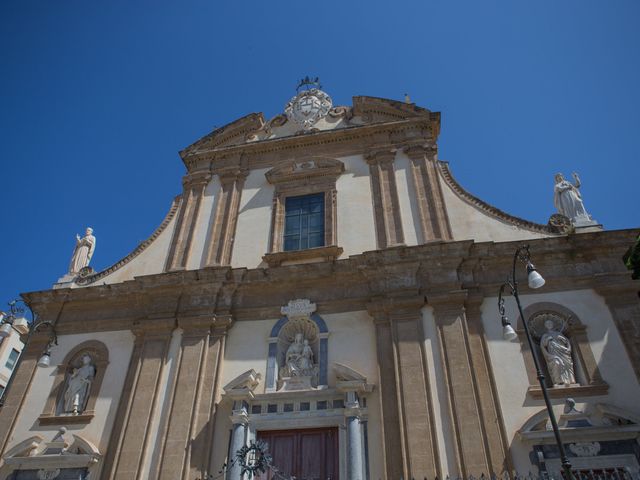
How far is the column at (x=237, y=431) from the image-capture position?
10883 millimetres

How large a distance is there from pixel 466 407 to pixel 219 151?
11.4m

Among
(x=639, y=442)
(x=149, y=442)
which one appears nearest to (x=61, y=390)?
(x=149, y=442)

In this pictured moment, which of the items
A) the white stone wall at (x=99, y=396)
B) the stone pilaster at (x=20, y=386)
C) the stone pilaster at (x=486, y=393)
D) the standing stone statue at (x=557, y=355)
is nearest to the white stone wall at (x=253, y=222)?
the white stone wall at (x=99, y=396)

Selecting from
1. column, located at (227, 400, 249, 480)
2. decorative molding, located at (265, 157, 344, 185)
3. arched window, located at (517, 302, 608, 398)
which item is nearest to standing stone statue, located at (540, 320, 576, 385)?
arched window, located at (517, 302, 608, 398)

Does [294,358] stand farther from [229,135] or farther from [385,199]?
[229,135]

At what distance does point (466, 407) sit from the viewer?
10.9m

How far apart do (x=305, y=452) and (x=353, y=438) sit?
45.6 inches

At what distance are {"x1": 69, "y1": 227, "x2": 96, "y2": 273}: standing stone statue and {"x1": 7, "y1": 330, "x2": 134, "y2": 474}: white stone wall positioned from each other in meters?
2.56

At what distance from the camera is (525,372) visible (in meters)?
11.2

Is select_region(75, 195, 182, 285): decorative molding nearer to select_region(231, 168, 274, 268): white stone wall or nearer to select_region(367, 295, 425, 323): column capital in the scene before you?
select_region(231, 168, 274, 268): white stone wall

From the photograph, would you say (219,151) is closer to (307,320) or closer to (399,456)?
(307,320)

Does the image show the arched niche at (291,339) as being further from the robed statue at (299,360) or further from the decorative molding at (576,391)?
the decorative molding at (576,391)

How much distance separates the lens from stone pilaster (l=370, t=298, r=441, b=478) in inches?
411

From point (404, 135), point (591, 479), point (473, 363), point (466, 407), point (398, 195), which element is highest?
point (404, 135)
